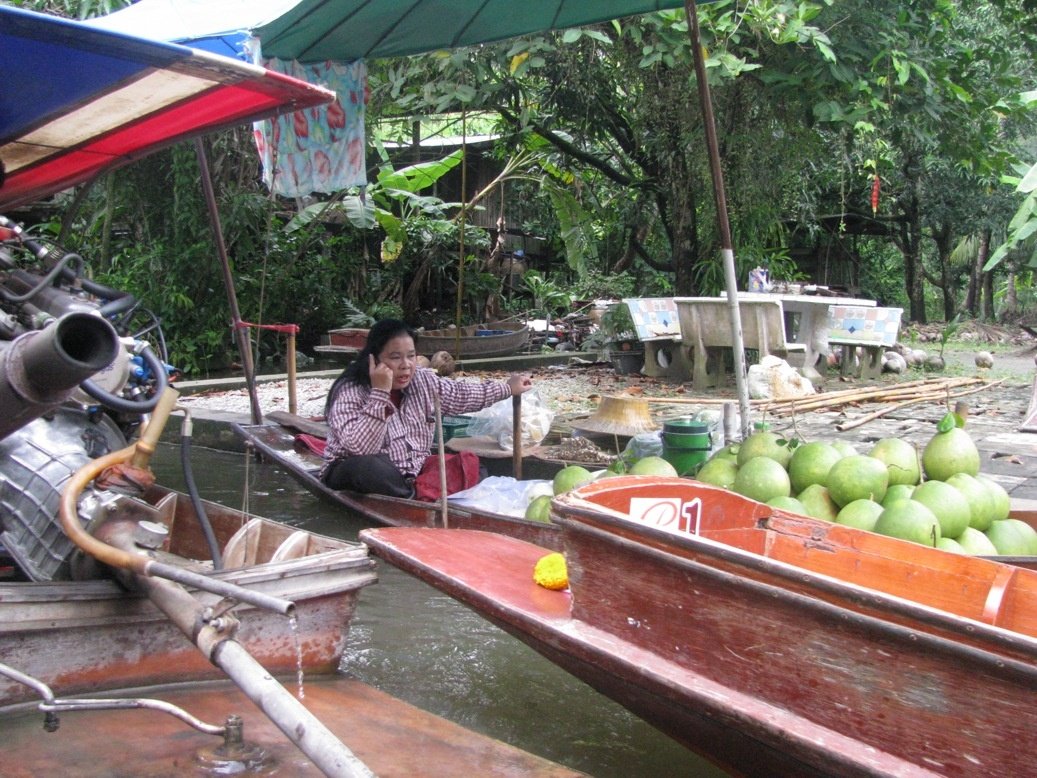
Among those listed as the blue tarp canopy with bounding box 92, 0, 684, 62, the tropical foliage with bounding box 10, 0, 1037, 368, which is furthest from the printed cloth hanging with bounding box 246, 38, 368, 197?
Result: the tropical foliage with bounding box 10, 0, 1037, 368

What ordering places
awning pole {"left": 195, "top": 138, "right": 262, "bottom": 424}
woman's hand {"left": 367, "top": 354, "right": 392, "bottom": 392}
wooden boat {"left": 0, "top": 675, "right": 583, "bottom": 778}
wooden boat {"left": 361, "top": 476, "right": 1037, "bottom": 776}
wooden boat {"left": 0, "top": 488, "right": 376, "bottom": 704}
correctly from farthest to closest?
awning pole {"left": 195, "top": 138, "right": 262, "bottom": 424} → woman's hand {"left": 367, "top": 354, "right": 392, "bottom": 392} → wooden boat {"left": 0, "top": 488, "right": 376, "bottom": 704} → wooden boat {"left": 0, "top": 675, "right": 583, "bottom": 778} → wooden boat {"left": 361, "top": 476, "right": 1037, "bottom": 776}

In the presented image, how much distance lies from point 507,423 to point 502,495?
4.50ft

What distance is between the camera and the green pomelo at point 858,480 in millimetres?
3406

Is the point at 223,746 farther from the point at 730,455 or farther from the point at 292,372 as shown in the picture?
the point at 292,372

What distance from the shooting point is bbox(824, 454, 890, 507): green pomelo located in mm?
3406

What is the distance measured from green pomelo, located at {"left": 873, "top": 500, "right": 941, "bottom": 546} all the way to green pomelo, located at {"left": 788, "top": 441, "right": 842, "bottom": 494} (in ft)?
1.62

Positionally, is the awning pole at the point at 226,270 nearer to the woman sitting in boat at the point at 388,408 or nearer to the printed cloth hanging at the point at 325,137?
the printed cloth hanging at the point at 325,137

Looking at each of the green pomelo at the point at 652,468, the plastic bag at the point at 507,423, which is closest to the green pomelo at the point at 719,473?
the green pomelo at the point at 652,468

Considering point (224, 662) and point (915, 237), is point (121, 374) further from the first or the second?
point (915, 237)

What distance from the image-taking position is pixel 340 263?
548 inches

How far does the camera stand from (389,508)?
4.89m

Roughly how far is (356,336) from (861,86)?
7.50 meters

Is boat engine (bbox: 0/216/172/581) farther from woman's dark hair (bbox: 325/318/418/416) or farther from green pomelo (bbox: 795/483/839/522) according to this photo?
green pomelo (bbox: 795/483/839/522)

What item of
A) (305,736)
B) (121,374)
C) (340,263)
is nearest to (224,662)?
(305,736)
